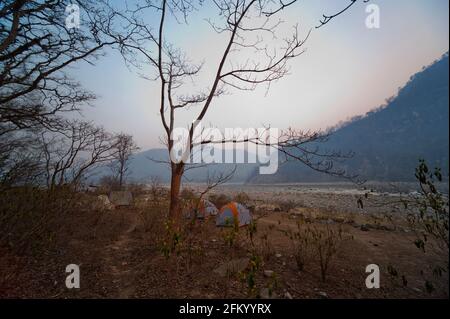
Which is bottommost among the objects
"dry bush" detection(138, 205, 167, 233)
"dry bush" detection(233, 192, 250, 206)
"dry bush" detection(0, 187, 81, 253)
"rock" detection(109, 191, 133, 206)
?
"dry bush" detection(233, 192, 250, 206)

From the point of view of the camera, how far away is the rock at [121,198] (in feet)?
49.8

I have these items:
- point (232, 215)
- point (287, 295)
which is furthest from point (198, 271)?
point (232, 215)

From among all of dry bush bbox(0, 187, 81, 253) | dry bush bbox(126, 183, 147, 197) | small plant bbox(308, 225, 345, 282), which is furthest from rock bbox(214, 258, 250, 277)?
dry bush bbox(126, 183, 147, 197)

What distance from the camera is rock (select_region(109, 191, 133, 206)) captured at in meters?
15.2

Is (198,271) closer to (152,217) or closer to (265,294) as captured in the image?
(265,294)

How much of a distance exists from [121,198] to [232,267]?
1374cm

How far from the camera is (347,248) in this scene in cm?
625

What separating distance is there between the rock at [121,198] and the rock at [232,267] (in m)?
12.9

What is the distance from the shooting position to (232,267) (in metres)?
4.29

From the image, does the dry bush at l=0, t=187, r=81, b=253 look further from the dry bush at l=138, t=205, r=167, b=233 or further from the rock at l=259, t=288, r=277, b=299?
the rock at l=259, t=288, r=277, b=299

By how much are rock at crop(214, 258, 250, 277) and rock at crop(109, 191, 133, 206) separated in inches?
508
